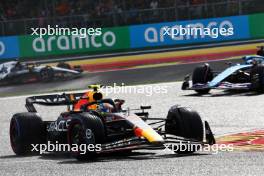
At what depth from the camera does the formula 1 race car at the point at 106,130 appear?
413 inches

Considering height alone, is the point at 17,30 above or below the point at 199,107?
above

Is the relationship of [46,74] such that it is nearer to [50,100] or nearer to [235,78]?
[235,78]

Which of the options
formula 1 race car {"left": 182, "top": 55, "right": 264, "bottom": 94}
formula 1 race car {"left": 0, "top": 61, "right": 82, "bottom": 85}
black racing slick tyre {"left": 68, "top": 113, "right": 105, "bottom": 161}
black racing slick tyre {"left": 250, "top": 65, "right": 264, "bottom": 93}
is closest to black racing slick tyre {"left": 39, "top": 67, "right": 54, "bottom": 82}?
formula 1 race car {"left": 0, "top": 61, "right": 82, "bottom": 85}

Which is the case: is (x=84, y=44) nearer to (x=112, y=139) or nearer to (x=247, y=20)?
(x=247, y=20)

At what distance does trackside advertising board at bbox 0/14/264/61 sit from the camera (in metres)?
29.4

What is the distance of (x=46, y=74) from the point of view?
28109mm

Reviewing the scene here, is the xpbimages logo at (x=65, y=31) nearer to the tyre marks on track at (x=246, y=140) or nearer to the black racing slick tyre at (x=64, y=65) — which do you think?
the black racing slick tyre at (x=64, y=65)

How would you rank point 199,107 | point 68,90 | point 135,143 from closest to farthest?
point 135,143 < point 199,107 < point 68,90

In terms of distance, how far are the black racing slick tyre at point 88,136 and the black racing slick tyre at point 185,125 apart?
1102 mm

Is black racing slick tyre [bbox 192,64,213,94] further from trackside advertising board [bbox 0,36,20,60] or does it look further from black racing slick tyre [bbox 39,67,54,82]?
trackside advertising board [bbox 0,36,20,60]

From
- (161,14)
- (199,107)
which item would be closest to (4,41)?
(161,14)

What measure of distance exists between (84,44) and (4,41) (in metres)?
2.93

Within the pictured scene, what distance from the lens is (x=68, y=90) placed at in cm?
2653

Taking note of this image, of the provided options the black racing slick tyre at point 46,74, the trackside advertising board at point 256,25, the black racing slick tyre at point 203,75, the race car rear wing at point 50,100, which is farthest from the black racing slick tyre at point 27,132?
the trackside advertising board at point 256,25
